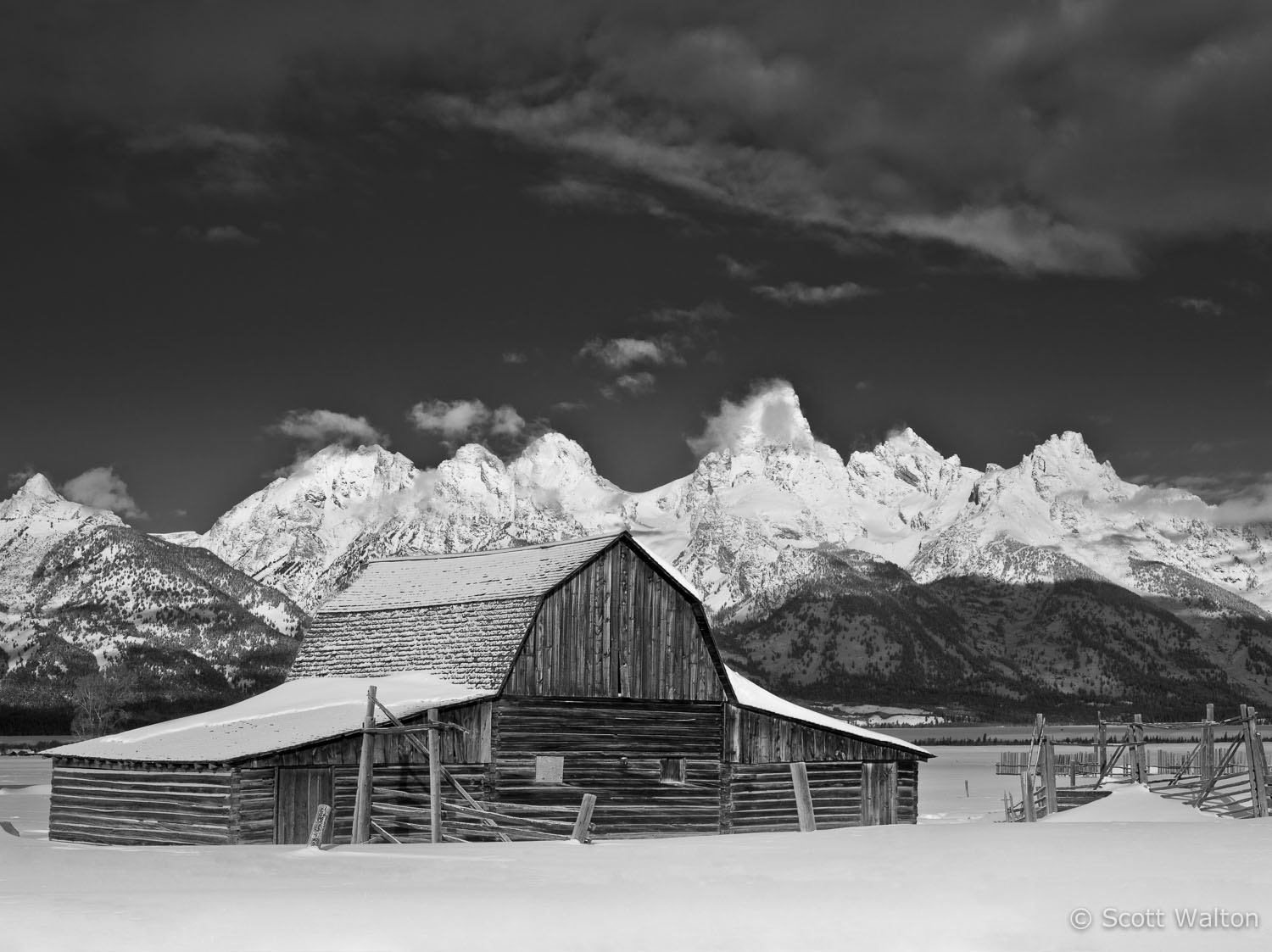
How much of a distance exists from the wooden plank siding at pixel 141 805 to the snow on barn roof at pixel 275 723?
19.8 inches

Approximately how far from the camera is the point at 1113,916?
18.7 m

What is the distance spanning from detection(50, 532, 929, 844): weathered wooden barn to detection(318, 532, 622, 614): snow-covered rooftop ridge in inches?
3.8

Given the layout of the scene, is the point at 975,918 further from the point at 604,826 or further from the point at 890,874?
the point at 604,826

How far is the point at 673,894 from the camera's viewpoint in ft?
71.3

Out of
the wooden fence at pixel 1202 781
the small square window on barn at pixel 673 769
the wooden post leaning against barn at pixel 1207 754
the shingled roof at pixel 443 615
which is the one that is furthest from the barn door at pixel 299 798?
the wooden post leaning against barn at pixel 1207 754

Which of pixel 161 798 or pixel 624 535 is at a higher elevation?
pixel 624 535

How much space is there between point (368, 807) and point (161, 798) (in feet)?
19.3

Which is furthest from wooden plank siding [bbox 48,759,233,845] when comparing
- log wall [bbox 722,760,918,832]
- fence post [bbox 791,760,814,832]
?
fence post [bbox 791,760,814,832]

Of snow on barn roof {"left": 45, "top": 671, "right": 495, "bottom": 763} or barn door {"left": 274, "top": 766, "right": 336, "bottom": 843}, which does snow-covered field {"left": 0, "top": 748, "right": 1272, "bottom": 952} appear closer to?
barn door {"left": 274, "top": 766, "right": 336, "bottom": 843}

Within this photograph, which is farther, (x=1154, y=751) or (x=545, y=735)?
(x=1154, y=751)

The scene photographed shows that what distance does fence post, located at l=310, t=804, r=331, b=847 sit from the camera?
28.6m

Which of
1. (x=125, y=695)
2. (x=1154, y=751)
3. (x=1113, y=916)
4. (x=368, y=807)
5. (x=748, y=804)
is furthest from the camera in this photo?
(x=125, y=695)

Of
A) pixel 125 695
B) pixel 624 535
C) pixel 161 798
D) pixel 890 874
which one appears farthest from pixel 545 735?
pixel 125 695

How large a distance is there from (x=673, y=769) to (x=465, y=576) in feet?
26.9
